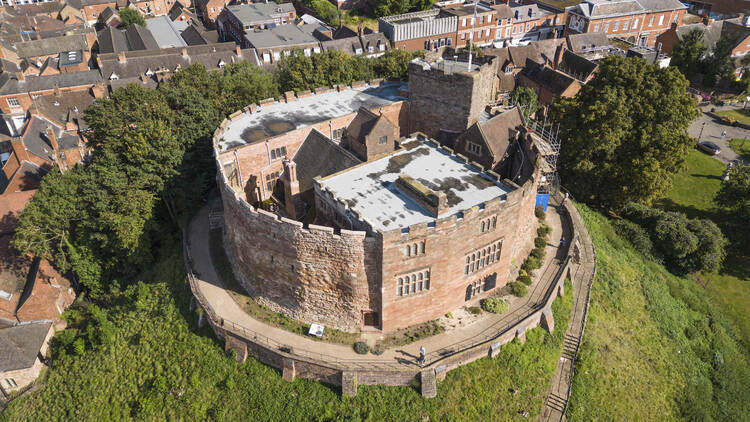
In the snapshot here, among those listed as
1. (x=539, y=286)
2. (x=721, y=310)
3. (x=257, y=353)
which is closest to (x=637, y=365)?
(x=539, y=286)

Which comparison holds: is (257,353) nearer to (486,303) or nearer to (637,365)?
(486,303)

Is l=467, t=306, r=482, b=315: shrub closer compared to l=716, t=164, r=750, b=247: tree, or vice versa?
l=467, t=306, r=482, b=315: shrub

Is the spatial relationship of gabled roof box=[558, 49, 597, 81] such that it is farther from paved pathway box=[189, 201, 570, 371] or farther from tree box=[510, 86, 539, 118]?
paved pathway box=[189, 201, 570, 371]

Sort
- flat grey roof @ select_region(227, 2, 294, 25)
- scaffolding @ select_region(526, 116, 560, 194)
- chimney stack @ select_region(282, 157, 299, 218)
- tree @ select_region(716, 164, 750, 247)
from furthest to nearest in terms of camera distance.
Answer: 1. flat grey roof @ select_region(227, 2, 294, 25)
2. tree @ select_region(716, 164, 750, 247)
3. scaffolding @ select_region(526, 116, 560, 194)
4. chimney stack @ select_region(282, 157, 299, 218)

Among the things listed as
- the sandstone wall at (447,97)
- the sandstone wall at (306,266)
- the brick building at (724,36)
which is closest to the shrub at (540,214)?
the sandstone wall at (447,97)

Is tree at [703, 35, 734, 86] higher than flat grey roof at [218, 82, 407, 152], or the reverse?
flat grey roof at [218, 82, 407, 152]

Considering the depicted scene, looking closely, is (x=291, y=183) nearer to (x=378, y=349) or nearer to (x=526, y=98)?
(x=378, y=349)

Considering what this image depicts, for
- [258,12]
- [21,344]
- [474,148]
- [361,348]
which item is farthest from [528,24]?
[21,344]

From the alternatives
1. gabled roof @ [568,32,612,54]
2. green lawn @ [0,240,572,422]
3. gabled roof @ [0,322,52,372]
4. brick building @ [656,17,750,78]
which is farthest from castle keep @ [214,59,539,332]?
brick building @ [656,17,750,78]

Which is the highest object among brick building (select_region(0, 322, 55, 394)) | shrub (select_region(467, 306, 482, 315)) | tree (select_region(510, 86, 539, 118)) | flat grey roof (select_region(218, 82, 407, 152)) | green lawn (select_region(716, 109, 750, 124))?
flat grey roof (select_region(218, 82, 407, 152))
